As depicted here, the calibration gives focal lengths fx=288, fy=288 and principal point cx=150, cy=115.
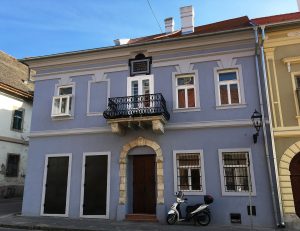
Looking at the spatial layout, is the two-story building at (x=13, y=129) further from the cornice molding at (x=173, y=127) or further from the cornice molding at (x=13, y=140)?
the cornice molding at (x=173, y=127)

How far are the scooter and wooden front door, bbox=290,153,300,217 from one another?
10.2 ft

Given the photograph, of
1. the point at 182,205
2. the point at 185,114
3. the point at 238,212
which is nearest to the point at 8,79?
the point at 185,114

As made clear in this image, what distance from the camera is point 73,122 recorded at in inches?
537

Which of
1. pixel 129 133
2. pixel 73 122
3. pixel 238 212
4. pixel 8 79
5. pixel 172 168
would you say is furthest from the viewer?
pixel 8 79

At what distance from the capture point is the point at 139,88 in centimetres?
1328

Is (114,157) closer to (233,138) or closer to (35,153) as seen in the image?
(35,153)

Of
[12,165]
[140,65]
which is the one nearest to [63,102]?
[140,65]

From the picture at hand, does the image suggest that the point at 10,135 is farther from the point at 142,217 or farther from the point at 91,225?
the point at 142,217

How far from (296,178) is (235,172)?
2.22 metres

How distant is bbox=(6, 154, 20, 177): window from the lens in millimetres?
19500

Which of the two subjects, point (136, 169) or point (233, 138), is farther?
point (136, 169)

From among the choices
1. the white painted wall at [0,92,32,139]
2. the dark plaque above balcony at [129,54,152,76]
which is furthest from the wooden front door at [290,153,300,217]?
the white painted wall at [0,92,32,139]

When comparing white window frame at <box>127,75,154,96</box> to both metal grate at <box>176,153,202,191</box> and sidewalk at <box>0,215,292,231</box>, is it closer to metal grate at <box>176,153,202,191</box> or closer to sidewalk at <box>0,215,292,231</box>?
metal grate at <box>176,153,202,191</box>

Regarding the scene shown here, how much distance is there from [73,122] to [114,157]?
272cm
